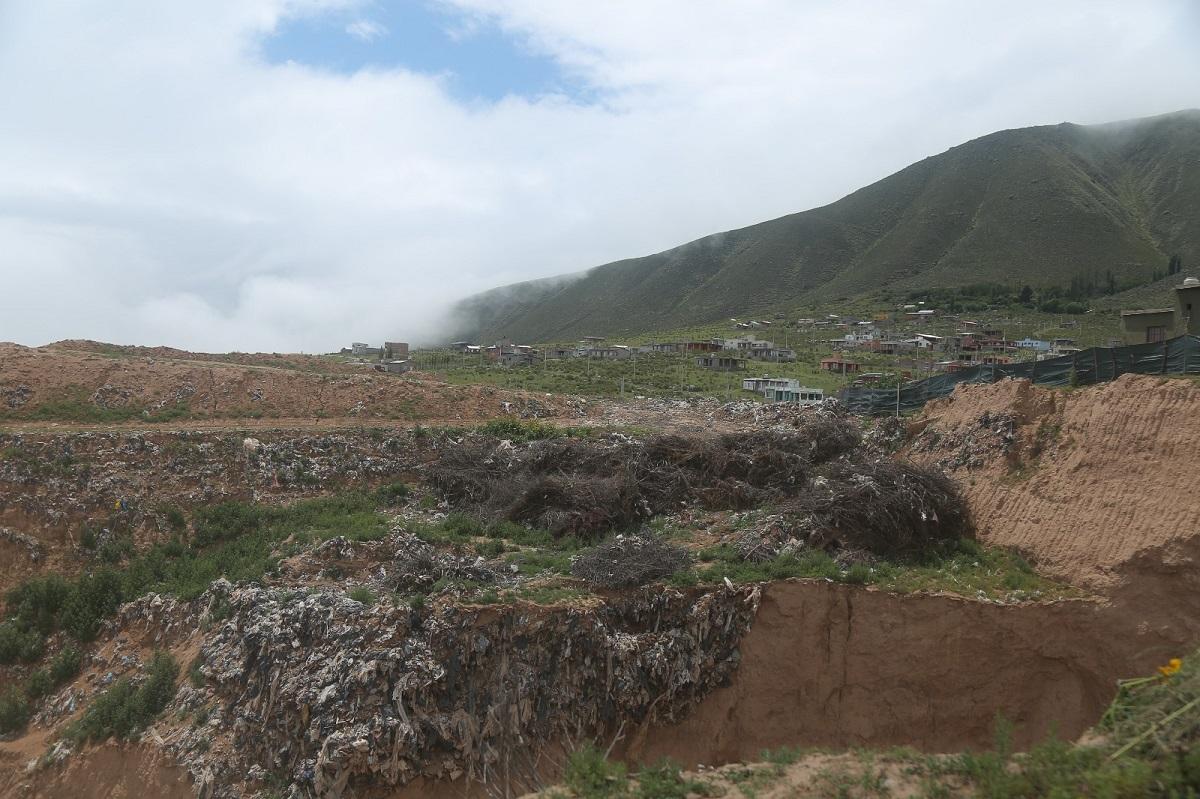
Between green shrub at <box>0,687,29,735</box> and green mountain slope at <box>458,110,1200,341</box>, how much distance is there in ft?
221

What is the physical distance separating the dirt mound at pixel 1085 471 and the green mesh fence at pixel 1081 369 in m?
0.99

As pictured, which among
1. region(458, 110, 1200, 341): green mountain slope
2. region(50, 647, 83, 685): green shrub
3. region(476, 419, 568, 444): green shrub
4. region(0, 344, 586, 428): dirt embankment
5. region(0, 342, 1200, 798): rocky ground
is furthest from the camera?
region(458, 110, 1200, 341): green mountain slope

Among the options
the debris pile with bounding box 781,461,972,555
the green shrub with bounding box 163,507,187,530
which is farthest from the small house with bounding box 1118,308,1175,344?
the green shrub with bounding box 163,507,187,530

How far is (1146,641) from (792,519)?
17.6 feet

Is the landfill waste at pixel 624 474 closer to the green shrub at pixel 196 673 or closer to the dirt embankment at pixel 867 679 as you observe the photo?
the dirt embankment at pixel 867 679

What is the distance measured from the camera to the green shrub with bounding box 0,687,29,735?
1129 centimetres

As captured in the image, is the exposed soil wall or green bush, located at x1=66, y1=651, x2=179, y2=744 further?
green bush, located at x1=66, y1=651, x2=179, y2=744

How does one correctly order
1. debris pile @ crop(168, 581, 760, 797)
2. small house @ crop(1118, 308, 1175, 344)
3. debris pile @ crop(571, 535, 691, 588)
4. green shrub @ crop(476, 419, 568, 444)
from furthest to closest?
green shrub @ crop(476, 419, 568, 444)
small house @ crop(1118, 308, 1175, 344)
debris pile @ crop(571, 535, 691, 588)
debris pile @ crop(168, 581, 760, 797)

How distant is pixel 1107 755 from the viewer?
17.4ft

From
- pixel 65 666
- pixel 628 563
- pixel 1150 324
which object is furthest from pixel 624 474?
pixel 1150 324

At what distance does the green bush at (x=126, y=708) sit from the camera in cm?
1030

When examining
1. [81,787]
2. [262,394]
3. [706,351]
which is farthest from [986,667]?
[706,351]

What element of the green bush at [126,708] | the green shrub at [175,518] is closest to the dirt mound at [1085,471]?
the green bush at [126,708]

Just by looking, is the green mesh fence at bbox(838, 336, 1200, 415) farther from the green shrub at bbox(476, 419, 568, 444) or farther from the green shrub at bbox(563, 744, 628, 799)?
the green shrub at bbox(563, 744, 628, 799)
